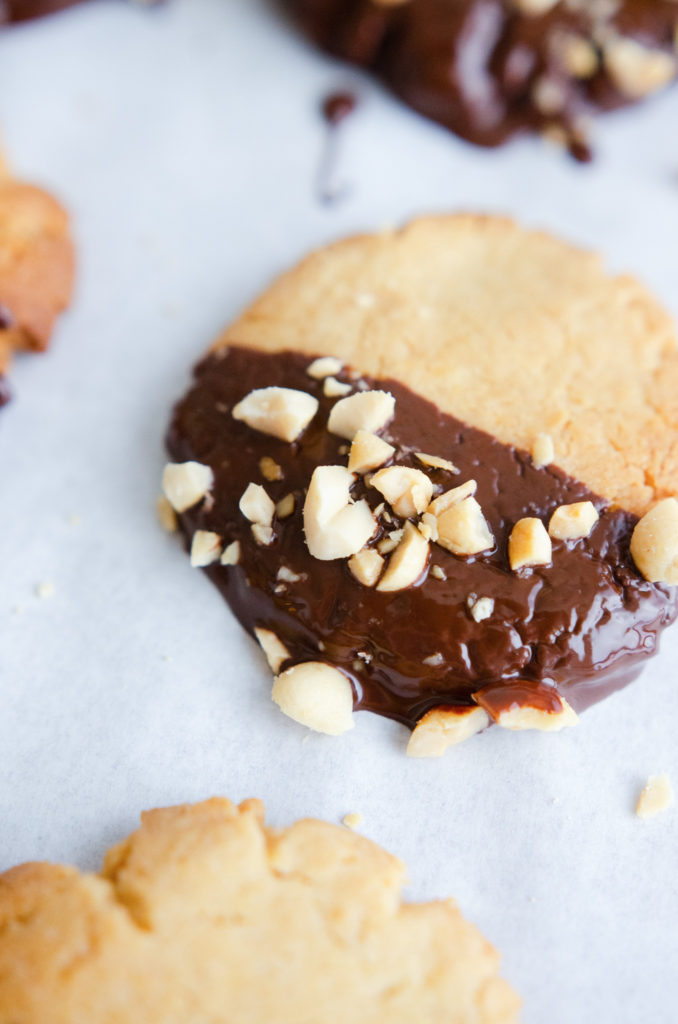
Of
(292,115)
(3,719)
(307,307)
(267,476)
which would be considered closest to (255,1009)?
(3,719)

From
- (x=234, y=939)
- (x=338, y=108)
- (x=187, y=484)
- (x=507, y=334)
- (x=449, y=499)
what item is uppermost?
(x=338, y=108)

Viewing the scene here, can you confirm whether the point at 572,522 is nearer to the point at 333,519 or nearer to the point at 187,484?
the point at 333,519

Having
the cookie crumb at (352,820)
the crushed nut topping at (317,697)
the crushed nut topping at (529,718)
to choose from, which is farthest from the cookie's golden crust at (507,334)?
the cookie crumb at (352,820)

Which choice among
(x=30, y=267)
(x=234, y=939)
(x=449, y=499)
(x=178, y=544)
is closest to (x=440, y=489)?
(x=449, y=499)

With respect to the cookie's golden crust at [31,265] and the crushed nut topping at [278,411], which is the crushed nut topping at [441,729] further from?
the cookie's golden crust at [31,265]

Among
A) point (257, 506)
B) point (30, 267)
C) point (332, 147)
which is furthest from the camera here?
point (332, 147)

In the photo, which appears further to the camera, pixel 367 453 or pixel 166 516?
pixel 166 516
